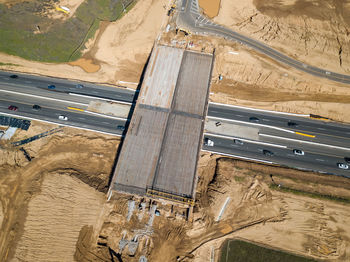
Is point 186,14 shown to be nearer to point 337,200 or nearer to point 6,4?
point 6,4

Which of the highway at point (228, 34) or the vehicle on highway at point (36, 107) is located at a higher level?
the highway at point (228, 34)

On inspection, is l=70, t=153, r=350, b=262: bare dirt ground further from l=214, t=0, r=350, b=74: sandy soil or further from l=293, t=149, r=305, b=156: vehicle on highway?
l=214, t=0, r=350, b=74: sandy soil

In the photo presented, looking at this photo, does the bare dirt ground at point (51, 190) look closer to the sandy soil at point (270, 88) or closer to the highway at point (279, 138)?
the highway at point (279, 138)

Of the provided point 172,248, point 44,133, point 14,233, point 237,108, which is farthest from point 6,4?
point 172,248

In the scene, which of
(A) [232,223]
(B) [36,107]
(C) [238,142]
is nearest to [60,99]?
(B) [36,107]

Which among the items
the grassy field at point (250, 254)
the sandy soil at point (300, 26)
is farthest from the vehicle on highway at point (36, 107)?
the sandy soil at point (300, 26)

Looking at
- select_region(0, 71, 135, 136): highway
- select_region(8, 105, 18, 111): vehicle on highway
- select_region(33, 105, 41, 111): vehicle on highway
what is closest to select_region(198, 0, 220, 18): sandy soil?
select_region(0, 71, 135, 136): highway
